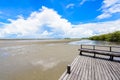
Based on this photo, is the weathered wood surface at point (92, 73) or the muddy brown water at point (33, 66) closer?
the weathered wood surface at point (92, 73)

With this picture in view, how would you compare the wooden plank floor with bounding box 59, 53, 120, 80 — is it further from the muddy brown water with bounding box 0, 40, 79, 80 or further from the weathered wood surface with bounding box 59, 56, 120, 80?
the muddy brown water with bounding box 0, 40, 79, 80

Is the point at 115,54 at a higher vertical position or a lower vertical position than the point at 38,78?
higher

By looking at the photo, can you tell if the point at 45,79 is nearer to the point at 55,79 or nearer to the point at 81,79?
the point at 55,79

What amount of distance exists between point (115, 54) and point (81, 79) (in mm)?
5675

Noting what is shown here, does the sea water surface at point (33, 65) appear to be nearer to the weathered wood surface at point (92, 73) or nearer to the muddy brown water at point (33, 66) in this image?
the muddy brown water at point (33, 66)

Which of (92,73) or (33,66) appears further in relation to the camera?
(33,66)

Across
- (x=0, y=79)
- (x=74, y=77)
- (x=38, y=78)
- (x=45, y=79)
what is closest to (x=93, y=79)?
(x=74, y=77)

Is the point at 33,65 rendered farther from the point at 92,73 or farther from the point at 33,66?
the point at 92,73

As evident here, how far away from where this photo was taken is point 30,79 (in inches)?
261

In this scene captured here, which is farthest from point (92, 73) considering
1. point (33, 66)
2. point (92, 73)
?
point (33, 66)

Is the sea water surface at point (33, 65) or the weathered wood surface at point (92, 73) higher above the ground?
the weathered wood surface at point (92, 73)

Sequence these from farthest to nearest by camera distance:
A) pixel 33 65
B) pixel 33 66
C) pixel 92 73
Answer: pixel 33 65 < pixel 33 66 < pixel 92 73

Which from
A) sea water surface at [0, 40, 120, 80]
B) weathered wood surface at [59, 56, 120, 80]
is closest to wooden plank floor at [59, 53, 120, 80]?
weathered wood surface at [59, 56, 120, 80]

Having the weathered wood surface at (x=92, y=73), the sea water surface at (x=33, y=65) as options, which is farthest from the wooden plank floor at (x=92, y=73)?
the sea water surface at (x=33, y=65)
